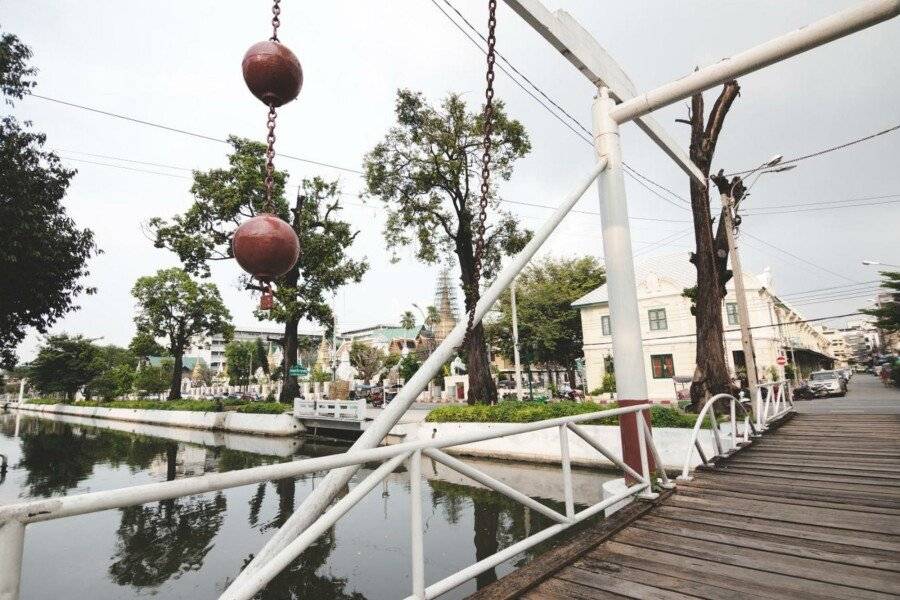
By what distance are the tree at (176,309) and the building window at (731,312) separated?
1421 inches

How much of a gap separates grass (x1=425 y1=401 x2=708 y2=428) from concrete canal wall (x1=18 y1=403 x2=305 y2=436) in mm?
9906

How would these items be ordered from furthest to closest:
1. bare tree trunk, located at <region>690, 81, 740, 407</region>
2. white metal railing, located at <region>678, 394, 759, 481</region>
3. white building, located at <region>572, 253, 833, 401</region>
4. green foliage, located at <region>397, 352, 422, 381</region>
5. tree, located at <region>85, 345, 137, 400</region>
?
1. tree, located at <region>85, 345, 137, 400</region>
2. green foliage, located at <region>397, 352, 422, 381</region>
3. white building, located at <region>572, 253, 833, 401</region>
4. bare tree trunk, located at <region>690, 81, 740, 407</region>
5. white metal railing, located at <region>678, 394, 759, 481</region>

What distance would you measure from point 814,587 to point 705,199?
11.0 m

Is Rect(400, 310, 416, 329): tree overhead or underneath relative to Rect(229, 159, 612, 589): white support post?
overhead

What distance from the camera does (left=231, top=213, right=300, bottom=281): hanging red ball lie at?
1929 mm

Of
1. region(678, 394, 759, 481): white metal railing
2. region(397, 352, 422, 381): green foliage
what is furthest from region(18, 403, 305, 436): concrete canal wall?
region(678, 394, 759, 481): white metal railing

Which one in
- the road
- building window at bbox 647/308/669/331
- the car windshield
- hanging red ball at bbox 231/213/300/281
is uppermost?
building window at bbox 647/308/669/331

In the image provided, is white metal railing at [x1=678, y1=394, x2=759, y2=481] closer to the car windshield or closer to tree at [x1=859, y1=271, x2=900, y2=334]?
tree at [x1=859, y1=271, x2=900, y2=334]

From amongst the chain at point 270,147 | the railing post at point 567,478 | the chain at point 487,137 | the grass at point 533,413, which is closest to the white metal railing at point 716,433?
the grass at point 533,413

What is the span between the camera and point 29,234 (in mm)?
9492

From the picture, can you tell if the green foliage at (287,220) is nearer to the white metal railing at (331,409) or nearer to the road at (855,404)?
the white metal railing at (331,409)

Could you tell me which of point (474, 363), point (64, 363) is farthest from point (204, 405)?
point (64, 363)

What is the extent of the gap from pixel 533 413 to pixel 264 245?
505 inches

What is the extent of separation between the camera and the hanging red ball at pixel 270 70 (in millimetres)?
2123
